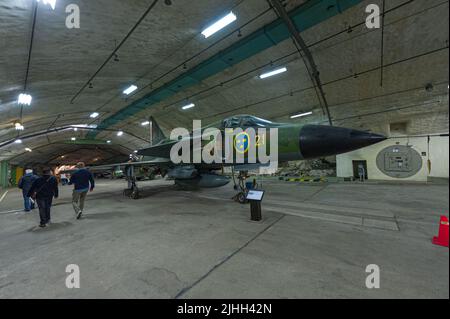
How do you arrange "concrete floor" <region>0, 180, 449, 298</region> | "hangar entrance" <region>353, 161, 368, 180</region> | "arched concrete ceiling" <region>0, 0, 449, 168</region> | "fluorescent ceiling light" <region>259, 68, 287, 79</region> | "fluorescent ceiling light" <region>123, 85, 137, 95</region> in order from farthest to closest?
"hangar entrance" <region>353, 161, 368, 180</region> → "fluorescent ceiling light" <region>123, 85, 137, 95</region> → "fluorescent ceiling light" <region>259, 68, 287, 79</region> → "arched concrete ceiling" <region>0, 0, 449, 168</region> → "concrete floor" <region>0, 180, 449, 298</region>

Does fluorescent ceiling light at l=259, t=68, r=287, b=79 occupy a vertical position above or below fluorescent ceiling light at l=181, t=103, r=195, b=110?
above

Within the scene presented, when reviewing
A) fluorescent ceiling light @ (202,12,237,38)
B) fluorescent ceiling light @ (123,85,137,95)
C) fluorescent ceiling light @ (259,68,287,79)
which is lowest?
fluorescent ceiling light @ (123,85,137,95)

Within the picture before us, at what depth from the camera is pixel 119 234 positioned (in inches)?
141

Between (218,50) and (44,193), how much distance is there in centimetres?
752

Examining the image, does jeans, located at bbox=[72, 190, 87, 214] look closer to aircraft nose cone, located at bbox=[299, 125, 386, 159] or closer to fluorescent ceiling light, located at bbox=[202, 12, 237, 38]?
aircraft nose cone, located at bbox=[299, 125, 386, 159]

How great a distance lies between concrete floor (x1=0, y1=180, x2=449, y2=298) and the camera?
1.89m

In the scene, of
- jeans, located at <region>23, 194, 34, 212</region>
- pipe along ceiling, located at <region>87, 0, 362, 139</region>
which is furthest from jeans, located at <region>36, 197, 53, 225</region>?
pipe along ceiling, located at <region>87, 0, 362, 139</region>

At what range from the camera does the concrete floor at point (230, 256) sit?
1.89 meters

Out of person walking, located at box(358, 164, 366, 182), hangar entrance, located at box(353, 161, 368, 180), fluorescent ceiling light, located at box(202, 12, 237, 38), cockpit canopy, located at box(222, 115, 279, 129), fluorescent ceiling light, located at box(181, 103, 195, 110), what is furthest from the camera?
fluorescent ceiling light, located at box(181, 103, 195, 110)

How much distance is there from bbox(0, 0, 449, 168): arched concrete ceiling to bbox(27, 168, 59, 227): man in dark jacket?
3.73 m

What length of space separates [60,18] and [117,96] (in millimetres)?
7262

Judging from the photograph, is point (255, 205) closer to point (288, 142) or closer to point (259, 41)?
point (288, 142)
